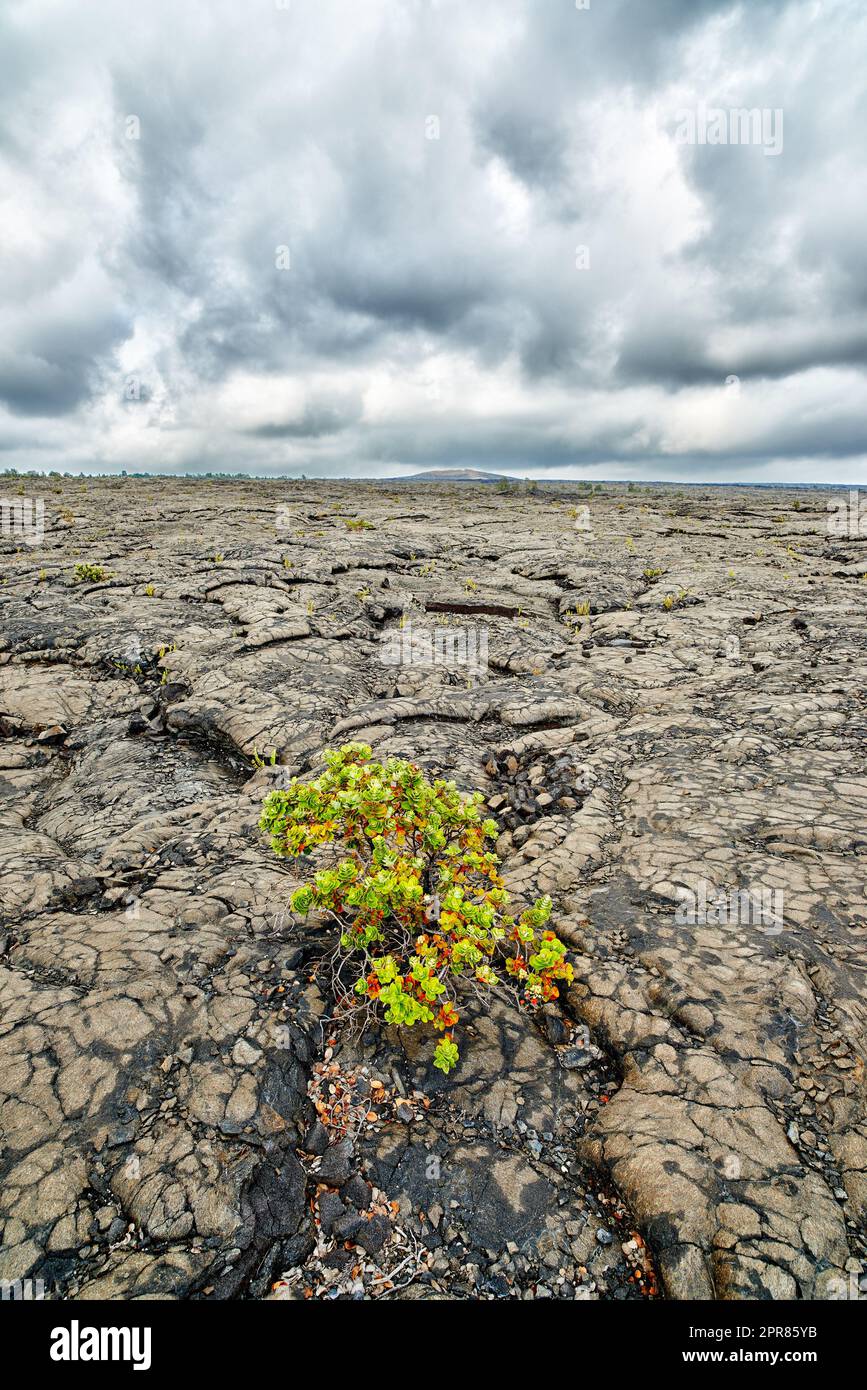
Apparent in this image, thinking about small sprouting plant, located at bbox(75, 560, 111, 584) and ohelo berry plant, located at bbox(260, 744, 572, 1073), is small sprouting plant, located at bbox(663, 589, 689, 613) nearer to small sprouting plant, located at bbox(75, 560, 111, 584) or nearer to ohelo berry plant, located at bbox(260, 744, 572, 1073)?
ohelo berry plant, located at bbox(260, 744, 572, 1073)

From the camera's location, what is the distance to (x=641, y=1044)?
361cm

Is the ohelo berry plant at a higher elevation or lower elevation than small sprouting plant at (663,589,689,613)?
lower

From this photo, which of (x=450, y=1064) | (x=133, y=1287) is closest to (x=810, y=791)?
(x=450, y=1064)

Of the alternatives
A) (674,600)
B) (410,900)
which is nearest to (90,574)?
(410,900)

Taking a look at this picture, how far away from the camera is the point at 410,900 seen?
3.78 m

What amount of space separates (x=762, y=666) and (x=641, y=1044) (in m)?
7.69

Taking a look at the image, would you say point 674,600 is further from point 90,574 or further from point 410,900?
point 90,574

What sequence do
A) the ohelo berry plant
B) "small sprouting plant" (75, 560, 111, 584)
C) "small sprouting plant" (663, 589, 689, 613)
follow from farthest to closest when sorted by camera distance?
"small sprouting plant" (75, 560, 111, 584), "small sprouting plant" (663, 589, 689, 613), the ohelo berry plant

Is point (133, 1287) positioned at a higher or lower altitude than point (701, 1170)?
lower

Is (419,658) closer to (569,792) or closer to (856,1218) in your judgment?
(569,792)

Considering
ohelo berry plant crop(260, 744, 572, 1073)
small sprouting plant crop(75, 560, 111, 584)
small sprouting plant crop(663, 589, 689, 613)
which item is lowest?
ohelo berry plant crop(260, 744, 572, 1073)

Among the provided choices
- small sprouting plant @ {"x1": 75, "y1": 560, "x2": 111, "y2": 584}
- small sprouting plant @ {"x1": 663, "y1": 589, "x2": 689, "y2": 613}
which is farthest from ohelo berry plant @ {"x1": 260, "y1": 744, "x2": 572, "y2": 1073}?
small sprouting plant @ {"x1": 75, "y1": 560, "x2": 111, "y2": 584}

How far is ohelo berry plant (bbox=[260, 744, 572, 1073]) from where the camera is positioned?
11.6 ft
